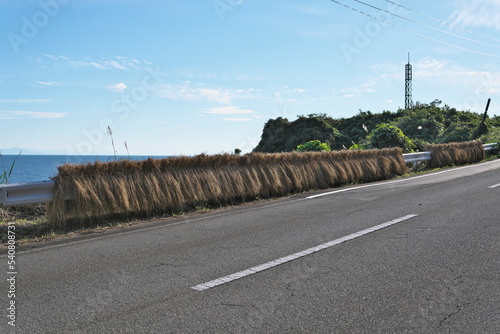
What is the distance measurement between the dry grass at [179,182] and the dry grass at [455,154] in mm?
7958

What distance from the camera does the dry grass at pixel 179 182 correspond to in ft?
22.7

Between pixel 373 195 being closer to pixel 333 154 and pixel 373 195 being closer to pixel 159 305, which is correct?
pixel 333 154

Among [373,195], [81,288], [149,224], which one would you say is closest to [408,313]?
[81,288]

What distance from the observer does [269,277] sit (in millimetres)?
4211

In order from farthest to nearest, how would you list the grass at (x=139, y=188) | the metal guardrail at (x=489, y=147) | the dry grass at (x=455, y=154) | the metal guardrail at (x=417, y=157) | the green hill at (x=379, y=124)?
the green hill at (x=379, y=124) < the metal guardrail at (x=489, y=147) < the dry grass at (x=455, y=154) < the metal guardrail at (x=417, y=157) < the grass at (x=139, y=188)

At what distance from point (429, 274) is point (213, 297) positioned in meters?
2.30

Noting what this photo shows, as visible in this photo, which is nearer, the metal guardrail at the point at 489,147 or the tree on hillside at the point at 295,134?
the metal guardrail at the point at 489,147

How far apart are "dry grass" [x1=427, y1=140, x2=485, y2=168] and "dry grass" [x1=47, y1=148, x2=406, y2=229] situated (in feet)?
26.1

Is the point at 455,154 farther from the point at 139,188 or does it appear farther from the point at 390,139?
the point at 139,188

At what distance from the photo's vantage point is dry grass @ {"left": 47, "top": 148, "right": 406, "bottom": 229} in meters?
6.91

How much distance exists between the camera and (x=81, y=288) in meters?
4.01

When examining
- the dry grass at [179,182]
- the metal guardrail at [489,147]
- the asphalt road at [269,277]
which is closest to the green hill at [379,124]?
the metal guardrail at [489,147]

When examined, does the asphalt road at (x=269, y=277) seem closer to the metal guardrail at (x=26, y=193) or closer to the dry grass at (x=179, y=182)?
the dry grass at (x=179, y=182)

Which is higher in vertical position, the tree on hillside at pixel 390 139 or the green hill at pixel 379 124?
the green hill at pixel 379 124
